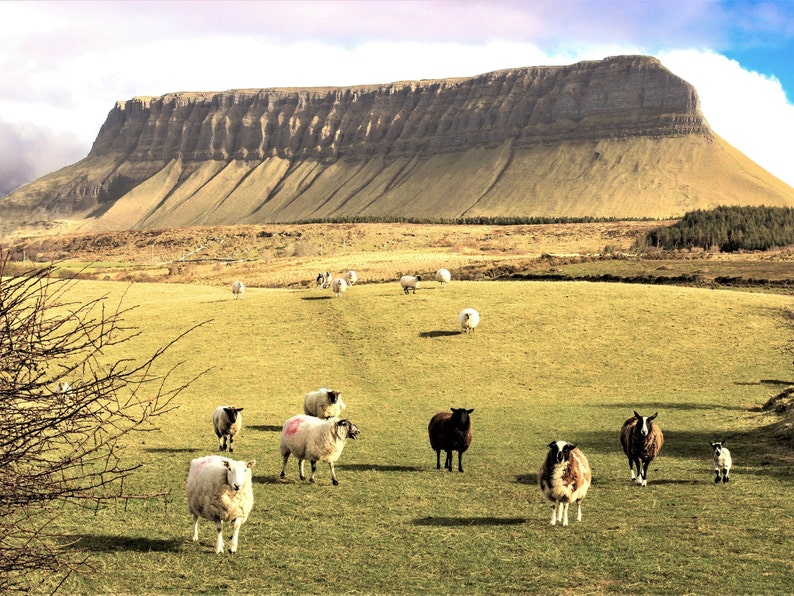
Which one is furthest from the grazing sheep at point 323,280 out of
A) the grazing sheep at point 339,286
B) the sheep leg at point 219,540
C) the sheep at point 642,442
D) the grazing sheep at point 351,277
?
the sheep leg at point 219,540

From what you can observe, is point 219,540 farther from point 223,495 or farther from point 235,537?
point 223,495

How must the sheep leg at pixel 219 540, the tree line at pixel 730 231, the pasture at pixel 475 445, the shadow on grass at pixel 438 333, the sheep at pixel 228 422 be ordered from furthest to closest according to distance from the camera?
the tree line at pixel 730 231
the shadow on grass at pixel 438 333
the sheep at pixel 228 422
the sheep leg at pixel 219 540
the pasture at pixel 475 445

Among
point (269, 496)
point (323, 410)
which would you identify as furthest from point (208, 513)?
point (323, 410)

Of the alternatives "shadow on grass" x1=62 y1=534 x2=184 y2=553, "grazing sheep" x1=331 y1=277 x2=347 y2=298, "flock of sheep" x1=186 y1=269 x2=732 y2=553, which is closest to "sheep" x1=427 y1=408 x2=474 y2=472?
"flock of sheep" x1=186 y1=269 x2=732 y2=553

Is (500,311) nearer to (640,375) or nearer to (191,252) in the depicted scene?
(640,375)

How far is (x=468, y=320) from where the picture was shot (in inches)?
1893

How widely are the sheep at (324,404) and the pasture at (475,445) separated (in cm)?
155

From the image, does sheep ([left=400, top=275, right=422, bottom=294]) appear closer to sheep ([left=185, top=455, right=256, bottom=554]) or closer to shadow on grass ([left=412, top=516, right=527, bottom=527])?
shadow on grass ([left=412, top=516, right=527, bottom=527])

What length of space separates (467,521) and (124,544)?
23.4ft

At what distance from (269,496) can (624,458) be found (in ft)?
38.3

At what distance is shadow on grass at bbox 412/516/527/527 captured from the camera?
17344 mm

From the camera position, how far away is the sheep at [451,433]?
73.9 feet

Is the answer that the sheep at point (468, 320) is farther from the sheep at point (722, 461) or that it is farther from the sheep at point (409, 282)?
the sheep at point (722, 461)

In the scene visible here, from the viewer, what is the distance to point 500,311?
→ 5238cm
